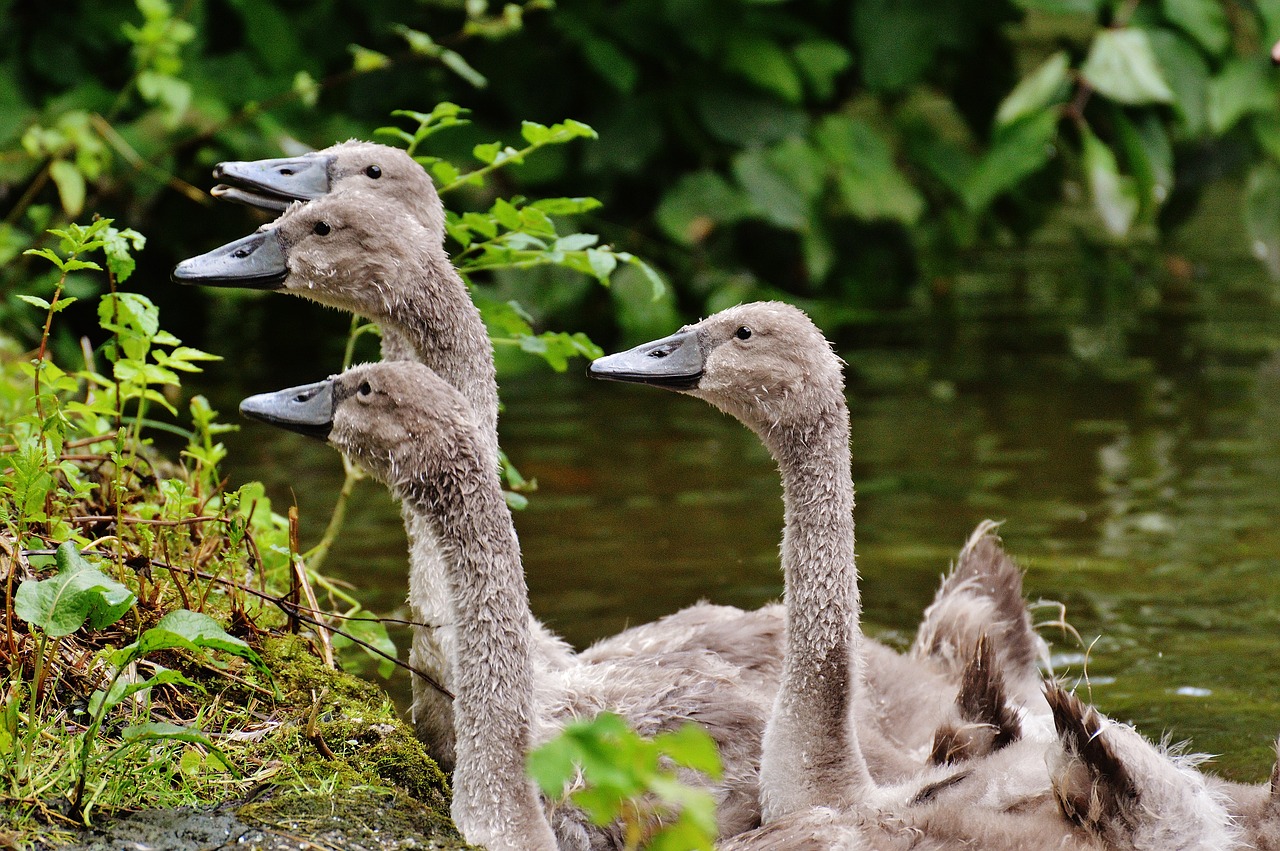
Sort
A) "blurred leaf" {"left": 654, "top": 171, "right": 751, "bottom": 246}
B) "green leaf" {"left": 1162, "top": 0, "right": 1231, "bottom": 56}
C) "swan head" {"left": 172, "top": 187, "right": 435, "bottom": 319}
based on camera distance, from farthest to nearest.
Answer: "blurred leaf" {"left": 654, "top": 171, "right": 751, "bottom": 246} → "green leaf" {"left": 1162, "top": 0, "right": 1231, "bottom": 56} → "swan head" {"left": 172, "top": 187, "right": 435, "bottom": 319}

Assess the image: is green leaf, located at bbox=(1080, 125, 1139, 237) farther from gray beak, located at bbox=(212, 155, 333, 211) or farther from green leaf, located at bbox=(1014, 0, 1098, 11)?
gray beak, located at bbox=(212, 155, 333, 211)

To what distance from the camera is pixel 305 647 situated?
5.40 meters

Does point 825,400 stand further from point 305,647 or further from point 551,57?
point 551,57

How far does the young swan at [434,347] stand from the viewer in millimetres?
5379

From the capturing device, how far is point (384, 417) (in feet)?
15.6

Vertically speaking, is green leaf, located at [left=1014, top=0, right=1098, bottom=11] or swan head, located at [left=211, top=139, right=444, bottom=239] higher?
green leaf, located at [left=1014, top=0, right=1098, bottom=11]

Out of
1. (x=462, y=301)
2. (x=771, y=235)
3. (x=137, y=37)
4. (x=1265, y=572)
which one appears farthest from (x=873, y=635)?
(x=771, y=235)

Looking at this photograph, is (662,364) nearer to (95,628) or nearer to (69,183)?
(95,628)

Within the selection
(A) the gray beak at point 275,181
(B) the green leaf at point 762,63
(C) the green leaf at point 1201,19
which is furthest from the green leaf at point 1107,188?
(A) the gray beak at point 275,181

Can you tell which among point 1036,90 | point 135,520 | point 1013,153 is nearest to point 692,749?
point 135,520

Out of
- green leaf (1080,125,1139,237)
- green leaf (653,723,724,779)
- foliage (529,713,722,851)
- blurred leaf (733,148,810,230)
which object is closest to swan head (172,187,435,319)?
foliage (529,713,722,851)

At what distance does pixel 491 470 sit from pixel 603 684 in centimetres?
100

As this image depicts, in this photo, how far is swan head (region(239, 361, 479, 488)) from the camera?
187 inches

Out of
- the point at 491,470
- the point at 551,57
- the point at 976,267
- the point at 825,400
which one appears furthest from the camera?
the point at 976,267
